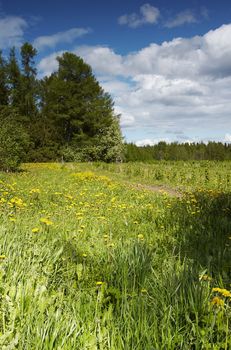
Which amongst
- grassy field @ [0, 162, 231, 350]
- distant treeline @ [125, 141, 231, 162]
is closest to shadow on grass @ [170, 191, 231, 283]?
grassy field @ [0, 162, 231, 350]

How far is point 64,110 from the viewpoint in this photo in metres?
42.5

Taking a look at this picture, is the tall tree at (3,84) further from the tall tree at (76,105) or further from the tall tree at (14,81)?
the tall tree at (76,105)

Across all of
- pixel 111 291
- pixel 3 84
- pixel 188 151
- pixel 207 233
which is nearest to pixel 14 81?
pixel 3 84

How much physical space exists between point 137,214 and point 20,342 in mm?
4922

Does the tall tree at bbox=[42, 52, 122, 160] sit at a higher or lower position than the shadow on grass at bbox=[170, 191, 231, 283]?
higher

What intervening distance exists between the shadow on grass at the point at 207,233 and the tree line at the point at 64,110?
33.3 metres

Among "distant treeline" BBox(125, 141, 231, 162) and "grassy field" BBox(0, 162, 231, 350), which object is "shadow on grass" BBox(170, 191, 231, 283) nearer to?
"grassy field" BBox(0, 162, 231, 350)

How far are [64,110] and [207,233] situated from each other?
128 ft

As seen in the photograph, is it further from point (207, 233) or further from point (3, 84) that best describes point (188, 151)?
point (207, 233)

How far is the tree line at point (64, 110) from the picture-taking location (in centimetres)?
4041

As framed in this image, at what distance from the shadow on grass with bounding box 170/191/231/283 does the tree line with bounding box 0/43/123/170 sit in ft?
109

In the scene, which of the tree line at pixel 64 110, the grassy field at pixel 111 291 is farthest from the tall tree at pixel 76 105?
the grassy field at pixel 111 291

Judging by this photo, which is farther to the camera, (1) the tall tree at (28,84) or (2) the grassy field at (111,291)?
(1) the tall tree at (28,84)

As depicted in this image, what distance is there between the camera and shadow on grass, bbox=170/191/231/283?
3.98m
